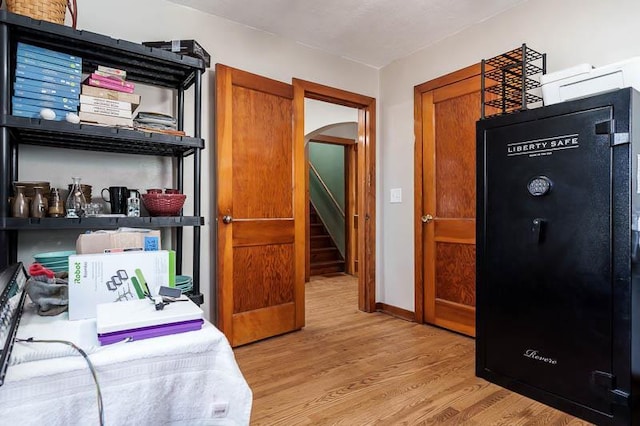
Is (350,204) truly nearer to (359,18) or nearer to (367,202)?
(367,202)

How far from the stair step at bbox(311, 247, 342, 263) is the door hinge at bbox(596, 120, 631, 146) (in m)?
4.54

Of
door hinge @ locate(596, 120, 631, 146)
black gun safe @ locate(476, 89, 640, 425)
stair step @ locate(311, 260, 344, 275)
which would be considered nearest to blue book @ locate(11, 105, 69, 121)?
black gun safe @ locate(476, 89, 640, 425)

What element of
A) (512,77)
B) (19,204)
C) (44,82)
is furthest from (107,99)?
(512,77)

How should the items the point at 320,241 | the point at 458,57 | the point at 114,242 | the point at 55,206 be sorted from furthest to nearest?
the point at 320,241 < the point at 458,57 < the point at 55,206 < the point at 114,242

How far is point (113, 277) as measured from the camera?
43.7 inches

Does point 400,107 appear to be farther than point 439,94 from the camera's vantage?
Yes

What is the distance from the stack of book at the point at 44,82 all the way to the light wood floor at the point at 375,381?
1710 mm

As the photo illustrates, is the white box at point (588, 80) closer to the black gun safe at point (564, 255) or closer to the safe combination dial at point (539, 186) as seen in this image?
the black gun safe at point (564, 255)

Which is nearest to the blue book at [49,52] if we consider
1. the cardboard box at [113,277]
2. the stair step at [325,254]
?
the cardboard box at [113,277]

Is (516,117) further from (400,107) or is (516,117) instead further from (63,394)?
(63,394)

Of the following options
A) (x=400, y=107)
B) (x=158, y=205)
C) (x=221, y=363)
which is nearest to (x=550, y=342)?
(x=221, y=363)

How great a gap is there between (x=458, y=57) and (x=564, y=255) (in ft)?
6.13

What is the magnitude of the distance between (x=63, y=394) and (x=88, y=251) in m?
0.68

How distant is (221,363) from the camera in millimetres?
865
